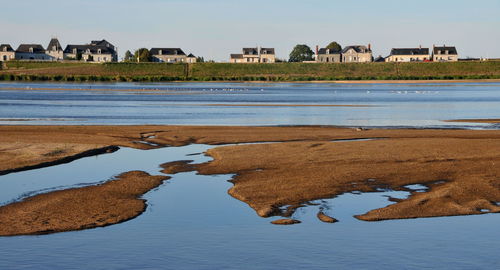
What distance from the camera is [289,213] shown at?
19938 millimetres

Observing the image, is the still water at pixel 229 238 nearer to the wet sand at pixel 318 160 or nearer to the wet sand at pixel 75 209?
the wet sand at pixel 75 209

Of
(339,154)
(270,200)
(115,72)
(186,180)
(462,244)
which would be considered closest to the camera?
(462,244)

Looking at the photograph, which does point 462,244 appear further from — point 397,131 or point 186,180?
point 397,131

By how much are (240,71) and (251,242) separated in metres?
177

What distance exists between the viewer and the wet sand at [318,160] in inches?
839

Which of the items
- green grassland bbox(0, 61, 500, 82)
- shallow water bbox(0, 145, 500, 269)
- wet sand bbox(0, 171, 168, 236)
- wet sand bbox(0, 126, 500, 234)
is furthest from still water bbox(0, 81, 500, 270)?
green grassland bbox(0, 61, 500, 82)

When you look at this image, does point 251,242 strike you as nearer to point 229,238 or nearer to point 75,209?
point 229,238

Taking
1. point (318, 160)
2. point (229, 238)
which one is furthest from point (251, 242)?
point (318, 160)

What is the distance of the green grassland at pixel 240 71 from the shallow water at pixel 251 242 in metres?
153

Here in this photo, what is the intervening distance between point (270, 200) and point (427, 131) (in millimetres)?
22935

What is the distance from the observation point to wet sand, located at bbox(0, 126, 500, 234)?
839 inches

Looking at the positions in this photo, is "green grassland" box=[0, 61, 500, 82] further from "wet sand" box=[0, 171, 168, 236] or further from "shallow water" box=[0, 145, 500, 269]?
"shallow water" box=[0, 145, 500, 269]

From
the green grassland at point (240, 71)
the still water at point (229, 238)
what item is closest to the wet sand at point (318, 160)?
the still water at point (229, 238)

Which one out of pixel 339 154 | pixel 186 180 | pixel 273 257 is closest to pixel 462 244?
pixel 273 257
